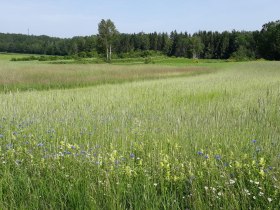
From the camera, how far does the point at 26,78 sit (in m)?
20.4

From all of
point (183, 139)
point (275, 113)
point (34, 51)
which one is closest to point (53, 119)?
point (183, 139)

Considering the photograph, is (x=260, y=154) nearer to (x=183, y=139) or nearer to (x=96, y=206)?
(x=183, y=139)

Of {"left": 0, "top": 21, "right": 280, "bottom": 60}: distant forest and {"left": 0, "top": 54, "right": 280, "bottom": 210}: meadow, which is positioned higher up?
{"left": 0, "top": 21, "right": 280, "bottom": 60}: distant forest

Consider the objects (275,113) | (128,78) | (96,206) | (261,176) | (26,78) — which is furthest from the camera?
(128,78)

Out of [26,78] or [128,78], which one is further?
[128,78]

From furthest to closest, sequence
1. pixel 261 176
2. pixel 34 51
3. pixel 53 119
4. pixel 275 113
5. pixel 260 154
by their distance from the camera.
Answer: pixel 34 51 → pixel 275 113 → pixel 53 119 → pixel 260 154 → pixel 261 176

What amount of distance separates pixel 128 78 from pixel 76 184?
21.5 metres

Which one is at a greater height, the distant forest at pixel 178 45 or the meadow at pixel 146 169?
the distant forest at pixel 178 45

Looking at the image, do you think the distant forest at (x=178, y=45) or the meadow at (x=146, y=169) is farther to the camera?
the distant forest at (x=178, y=45)

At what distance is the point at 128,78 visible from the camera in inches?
961

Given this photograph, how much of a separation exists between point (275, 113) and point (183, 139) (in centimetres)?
357

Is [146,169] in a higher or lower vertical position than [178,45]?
lower

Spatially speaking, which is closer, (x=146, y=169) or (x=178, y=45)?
(x=146, y=169)

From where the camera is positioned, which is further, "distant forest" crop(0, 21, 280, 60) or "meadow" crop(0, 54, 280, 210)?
"distant forest" crop(0, 21, 280, 60)
